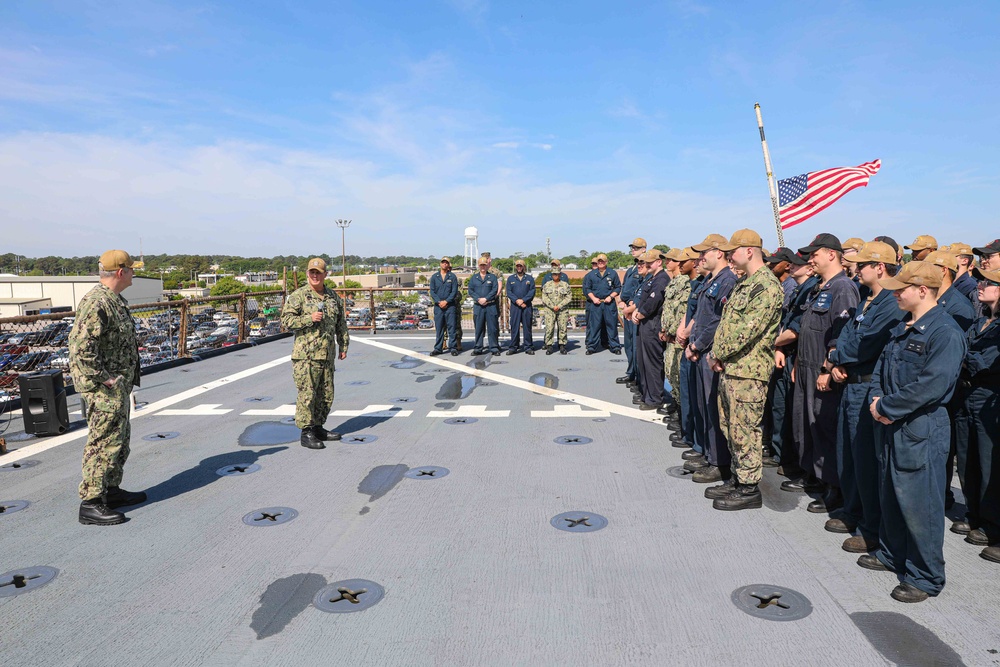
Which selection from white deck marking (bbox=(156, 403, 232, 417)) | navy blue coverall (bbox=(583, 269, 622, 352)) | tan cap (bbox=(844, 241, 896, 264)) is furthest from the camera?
navy blue coverall (bbox=(583, 269, 622, 352))

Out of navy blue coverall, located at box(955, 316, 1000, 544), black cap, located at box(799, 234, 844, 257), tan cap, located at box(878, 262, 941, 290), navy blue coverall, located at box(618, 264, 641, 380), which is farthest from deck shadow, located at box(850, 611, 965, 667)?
navy blue coverall, located at box(618, 264, 641, 380)

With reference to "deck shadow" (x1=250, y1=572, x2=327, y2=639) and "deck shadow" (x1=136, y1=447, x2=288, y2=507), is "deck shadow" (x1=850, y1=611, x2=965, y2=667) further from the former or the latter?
"deck shadow" (x1=136, y1=447, x2=288, y2=507)

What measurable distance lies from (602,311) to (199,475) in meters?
7.94

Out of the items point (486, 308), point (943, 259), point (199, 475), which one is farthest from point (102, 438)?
point (486, 308)

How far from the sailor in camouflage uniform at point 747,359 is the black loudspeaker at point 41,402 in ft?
20.0

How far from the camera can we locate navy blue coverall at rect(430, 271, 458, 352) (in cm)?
1116

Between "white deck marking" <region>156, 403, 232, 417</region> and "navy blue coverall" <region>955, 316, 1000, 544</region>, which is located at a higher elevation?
"navy blue coverall" <region>955, 316, 1000, 544</region>

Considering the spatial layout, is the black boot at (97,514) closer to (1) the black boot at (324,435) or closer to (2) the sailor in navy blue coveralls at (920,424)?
(1) the black boot at (324,435)

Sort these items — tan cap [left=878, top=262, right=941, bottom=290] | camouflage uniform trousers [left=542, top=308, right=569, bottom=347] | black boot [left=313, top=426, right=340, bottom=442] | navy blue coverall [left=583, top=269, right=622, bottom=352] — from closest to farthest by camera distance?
tan cap [left=878, top=262, right=941, bottom=290]
black boot [left=313, top=426, right=340, bottom=442]
navy blue coverall [left=583, top=269, right=622, bottom=352]
camouflage uniform trousers [left=542, top=308, right=569, bottom=347]

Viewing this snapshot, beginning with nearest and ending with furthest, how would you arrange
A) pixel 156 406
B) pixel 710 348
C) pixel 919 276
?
pixel 919 276
pixel 710 348
pixel 156 406

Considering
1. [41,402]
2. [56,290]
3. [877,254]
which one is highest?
[877,254]

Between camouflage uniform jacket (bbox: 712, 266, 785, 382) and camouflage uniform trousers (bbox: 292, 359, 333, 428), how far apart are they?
11.4 feet

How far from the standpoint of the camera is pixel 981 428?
11.6ft

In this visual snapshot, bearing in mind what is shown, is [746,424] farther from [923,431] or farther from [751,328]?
[923,431]
